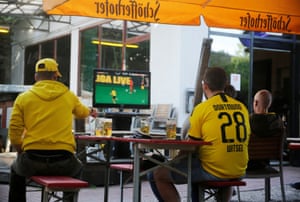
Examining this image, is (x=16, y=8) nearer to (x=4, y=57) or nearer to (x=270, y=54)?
(x=4, y=57)

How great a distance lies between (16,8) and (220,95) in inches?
696

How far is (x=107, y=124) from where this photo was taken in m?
4.76

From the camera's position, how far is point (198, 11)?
233 inches

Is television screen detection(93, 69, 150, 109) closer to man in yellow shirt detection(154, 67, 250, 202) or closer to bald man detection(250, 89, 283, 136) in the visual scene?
bald man detection(250, 89, 283, 136)

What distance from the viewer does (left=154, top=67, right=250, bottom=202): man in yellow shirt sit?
4.02 m

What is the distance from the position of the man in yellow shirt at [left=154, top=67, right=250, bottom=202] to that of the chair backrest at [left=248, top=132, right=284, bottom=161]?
92 cm

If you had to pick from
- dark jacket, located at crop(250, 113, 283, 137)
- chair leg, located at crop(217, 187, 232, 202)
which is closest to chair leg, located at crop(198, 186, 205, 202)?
chair leg, located at crop(217, 187, 232, 202)

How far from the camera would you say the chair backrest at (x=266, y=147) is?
5.06 meters

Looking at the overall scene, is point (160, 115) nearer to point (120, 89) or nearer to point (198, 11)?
point (120, 89)

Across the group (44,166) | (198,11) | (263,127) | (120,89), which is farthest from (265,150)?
A: (120,89)

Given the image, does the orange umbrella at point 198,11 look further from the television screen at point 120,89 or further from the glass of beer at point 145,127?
the television screen at point 120,89

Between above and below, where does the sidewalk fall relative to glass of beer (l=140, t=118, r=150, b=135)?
below

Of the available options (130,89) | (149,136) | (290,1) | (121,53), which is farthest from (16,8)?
(149,136)

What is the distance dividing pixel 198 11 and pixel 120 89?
288 cm
